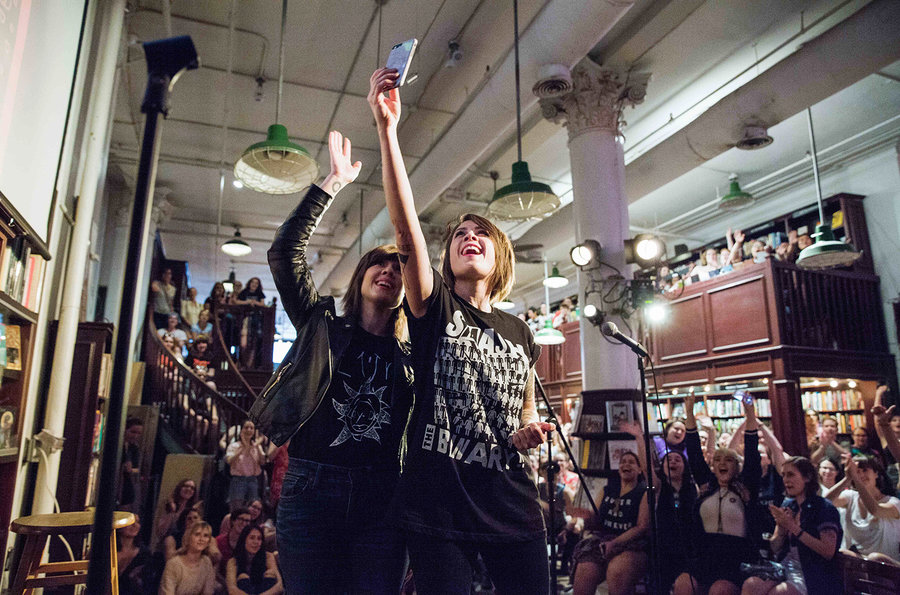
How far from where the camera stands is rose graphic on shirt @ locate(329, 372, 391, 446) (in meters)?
1.76

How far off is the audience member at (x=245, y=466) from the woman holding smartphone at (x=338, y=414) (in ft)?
14.8

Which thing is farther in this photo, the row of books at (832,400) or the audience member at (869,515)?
the row of books at (832,400)

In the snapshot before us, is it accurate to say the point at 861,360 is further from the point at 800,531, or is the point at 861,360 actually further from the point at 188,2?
the point at 188,2

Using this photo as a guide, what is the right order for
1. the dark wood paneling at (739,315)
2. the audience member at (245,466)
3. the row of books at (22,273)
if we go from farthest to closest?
the dark wood paneling at (739,315) < the audience member at (245,466) < the row of books at (22,273)

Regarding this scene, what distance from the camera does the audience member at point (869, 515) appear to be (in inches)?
163

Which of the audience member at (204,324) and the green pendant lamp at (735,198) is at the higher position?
the green pendant lamp at (735,198)

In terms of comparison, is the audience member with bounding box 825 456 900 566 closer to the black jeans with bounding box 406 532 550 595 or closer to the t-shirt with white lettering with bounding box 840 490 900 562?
the t-shirt with white lettering with bounding box 840 490 900 562

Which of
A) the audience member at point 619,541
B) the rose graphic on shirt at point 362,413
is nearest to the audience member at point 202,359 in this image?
the audience member at point 619,541

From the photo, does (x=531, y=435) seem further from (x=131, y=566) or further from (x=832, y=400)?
(x=832, y=400)

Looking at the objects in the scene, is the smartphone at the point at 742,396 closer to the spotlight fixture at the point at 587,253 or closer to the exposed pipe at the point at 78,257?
the spotlight fixture at the point at 587,253

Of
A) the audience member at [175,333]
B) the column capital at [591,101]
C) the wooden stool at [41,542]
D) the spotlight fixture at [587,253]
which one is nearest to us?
the wooden stool at [41,542]

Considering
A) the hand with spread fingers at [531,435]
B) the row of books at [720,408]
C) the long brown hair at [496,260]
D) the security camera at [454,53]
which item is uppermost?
the security camera at [454,53]

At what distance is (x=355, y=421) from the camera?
1785mm

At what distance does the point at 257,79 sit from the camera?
723cm
